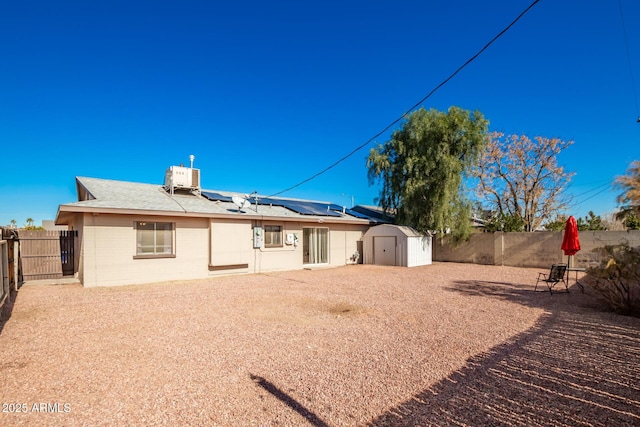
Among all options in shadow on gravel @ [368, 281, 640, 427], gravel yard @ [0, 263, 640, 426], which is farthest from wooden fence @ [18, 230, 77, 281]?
shadow on gravel @ [368, 281, 640, 427]

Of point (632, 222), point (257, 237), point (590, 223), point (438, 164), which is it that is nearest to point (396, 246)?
point (438, 164)

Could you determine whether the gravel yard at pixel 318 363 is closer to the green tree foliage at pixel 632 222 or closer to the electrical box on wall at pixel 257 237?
the electrical box on wall at pixel 257 237

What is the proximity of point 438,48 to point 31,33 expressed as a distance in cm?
1236

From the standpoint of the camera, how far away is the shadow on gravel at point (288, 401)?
2822mm

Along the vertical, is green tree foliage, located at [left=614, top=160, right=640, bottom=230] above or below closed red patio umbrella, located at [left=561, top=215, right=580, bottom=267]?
above

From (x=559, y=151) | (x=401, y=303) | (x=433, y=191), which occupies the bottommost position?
(x=401, y=303)

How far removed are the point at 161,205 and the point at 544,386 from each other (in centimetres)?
1160

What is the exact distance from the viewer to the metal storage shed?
53.2 ft

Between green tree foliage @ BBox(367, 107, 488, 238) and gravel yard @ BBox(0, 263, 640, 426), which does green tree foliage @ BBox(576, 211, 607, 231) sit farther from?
gravel yard @ BBox(0, 263, 640, 426)

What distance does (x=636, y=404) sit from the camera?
2980 mm

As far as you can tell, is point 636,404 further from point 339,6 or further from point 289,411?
point 339,6

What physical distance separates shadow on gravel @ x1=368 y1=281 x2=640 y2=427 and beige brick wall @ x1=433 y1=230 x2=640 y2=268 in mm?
10588

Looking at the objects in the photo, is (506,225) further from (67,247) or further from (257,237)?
(67,247)

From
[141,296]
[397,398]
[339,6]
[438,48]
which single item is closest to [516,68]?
[438,48]
